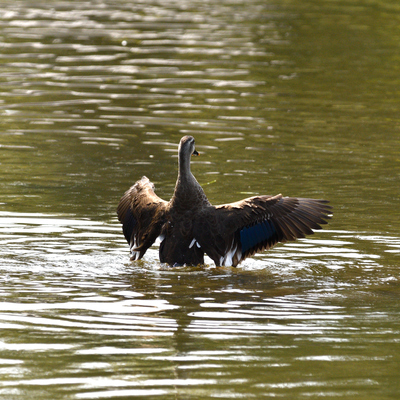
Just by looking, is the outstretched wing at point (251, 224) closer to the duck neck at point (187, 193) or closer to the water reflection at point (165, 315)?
the duck neck at point (187, 193)

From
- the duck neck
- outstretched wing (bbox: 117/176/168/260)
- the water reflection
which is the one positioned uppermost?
the duck neck

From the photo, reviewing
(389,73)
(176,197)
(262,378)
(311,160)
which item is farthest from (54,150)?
(389,73)

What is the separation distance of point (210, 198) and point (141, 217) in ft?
7.48

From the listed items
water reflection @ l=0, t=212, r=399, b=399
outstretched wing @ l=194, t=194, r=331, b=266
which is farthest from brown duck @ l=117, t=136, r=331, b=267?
water reflection @ l=0, t=212, r=399, b=399

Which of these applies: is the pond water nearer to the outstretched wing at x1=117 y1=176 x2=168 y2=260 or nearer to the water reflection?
the water reflection

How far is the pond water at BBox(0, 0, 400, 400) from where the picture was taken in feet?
20.6

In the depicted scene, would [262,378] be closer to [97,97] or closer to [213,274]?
[213,274]

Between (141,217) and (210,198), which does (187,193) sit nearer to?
(141,217)

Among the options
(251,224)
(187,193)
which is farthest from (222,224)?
(187,193)

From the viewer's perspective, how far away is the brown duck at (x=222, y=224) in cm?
944

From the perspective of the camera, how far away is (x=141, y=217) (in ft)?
32.8

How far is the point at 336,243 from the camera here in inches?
406

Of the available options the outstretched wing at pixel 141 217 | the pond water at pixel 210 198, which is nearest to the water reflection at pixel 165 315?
the pond water at pixel 210 198

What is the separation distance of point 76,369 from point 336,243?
4977mm
